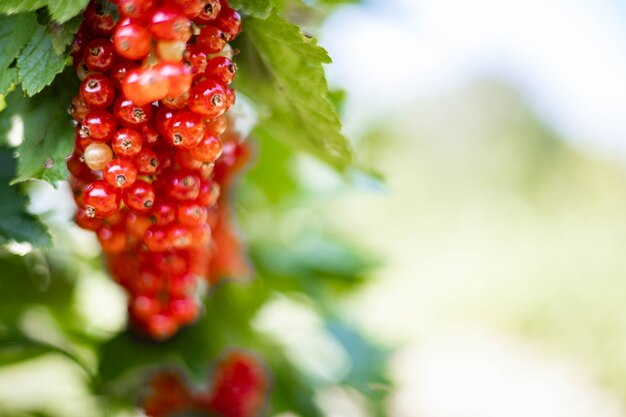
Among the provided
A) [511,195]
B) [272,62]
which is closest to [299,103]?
[272,62]

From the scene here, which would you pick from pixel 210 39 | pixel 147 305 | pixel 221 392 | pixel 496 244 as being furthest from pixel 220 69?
pixel 496 244

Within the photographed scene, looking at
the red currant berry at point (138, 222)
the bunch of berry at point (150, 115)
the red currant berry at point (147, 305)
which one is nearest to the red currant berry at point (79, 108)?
the bunch of berry at point (150, 115)

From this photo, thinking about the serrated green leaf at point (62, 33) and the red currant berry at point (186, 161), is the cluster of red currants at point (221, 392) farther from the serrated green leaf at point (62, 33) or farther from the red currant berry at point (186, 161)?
the serrated green leaf at point (62, 33)

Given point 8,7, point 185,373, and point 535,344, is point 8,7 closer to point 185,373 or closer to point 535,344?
point 185,373

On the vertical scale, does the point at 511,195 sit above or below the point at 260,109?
above

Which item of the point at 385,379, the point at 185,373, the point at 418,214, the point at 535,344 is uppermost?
the point at 418,214

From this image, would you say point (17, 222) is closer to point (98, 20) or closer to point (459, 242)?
point (98, 20)
